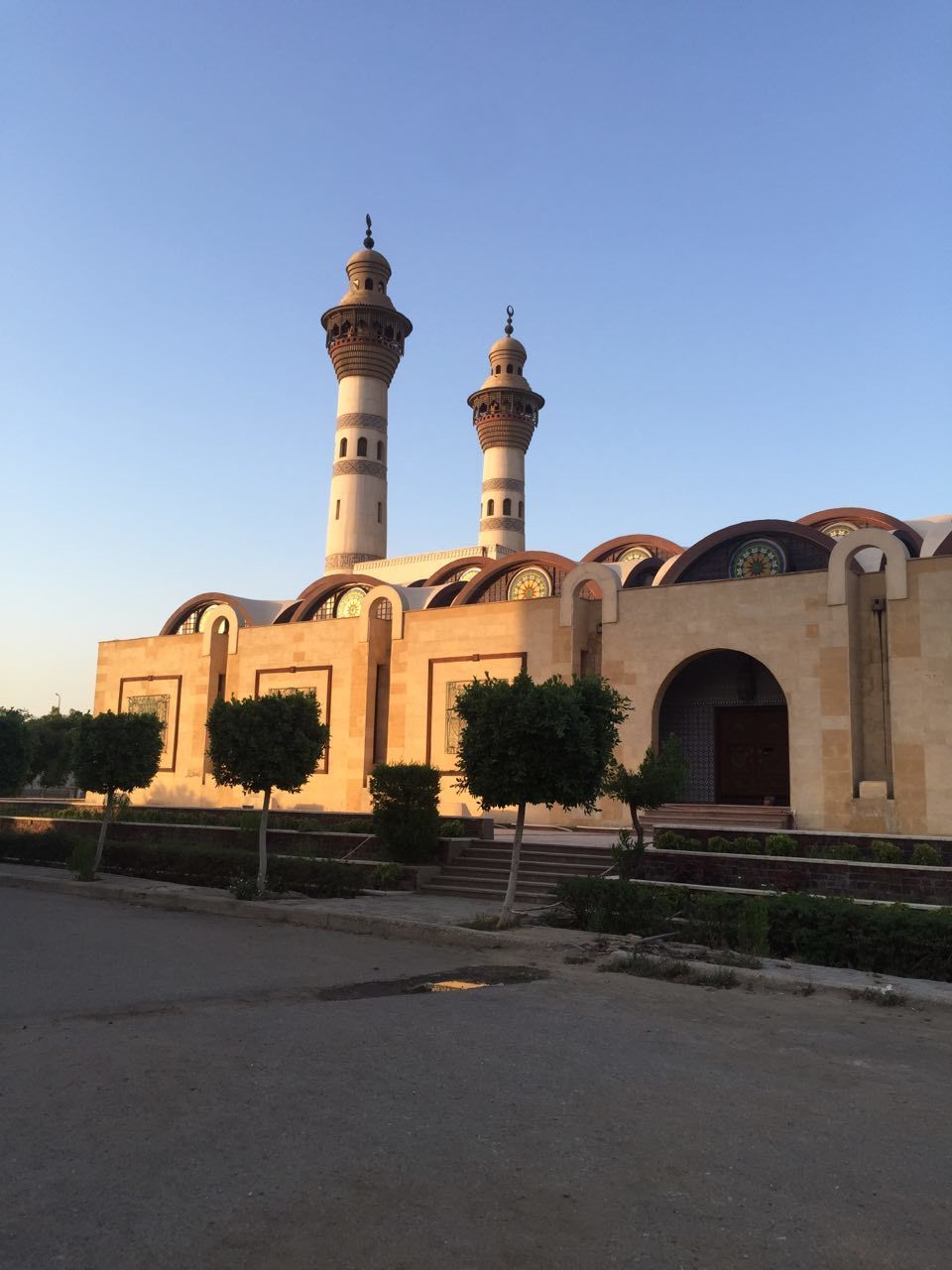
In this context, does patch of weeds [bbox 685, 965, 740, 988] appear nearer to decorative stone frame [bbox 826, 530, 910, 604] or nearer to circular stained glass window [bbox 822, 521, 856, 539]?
decorative stone frame [bbox 826, 530, 910, 604]

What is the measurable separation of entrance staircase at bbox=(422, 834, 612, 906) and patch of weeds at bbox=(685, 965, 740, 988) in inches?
197

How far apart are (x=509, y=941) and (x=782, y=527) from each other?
1599 cm

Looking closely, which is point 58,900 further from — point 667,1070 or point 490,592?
point 490,592

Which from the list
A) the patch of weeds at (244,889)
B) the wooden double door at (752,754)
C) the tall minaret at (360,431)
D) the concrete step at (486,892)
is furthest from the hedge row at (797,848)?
the tall minaret at (360,431)

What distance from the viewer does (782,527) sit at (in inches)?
934

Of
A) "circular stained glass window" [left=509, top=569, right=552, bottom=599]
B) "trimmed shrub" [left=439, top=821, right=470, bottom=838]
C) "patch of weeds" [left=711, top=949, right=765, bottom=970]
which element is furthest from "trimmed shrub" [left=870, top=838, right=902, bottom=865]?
"circular stained glass window" [left=509, top=569, right=552, bottom=599]

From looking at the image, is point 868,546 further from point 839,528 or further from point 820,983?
point 820,983

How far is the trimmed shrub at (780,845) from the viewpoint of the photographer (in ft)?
47.6

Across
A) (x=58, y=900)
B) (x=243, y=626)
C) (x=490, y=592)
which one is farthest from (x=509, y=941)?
(x=243, y=626)

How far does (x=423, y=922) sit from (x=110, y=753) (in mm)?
8009

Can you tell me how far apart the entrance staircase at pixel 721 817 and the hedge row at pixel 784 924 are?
809cm

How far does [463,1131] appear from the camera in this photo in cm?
442

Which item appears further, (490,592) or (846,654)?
(490,592)

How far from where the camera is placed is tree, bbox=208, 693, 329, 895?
14.4 m
